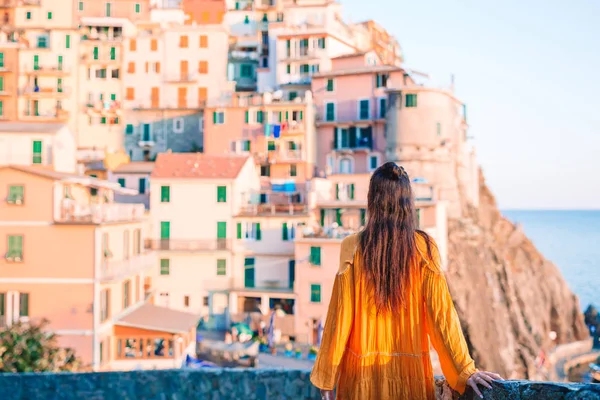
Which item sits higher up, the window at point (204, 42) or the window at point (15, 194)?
the window at point (204, 42)

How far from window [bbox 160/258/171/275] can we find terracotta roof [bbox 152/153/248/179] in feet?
17.6

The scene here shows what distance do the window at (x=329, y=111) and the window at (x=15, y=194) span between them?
95.8ft

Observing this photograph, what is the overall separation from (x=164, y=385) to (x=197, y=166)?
3355cm

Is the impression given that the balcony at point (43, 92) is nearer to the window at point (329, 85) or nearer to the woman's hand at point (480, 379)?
the window at point (329, 85)

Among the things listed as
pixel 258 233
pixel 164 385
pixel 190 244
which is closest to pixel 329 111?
pixel 258 233

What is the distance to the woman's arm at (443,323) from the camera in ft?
12.3

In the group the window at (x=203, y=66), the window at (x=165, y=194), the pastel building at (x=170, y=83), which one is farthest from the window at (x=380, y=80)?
the window at (x=165, y=194)

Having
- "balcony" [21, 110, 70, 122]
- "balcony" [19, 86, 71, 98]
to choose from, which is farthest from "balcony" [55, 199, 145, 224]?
"balcony" [19, 86, 71, 98]

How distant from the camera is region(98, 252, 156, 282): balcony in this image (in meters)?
28.1

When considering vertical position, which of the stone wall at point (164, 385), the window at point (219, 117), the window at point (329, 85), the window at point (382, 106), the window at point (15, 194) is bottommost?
the stone wall at point (164, 385)

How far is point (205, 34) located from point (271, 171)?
15.9m

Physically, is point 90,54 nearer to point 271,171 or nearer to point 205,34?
point 205,34

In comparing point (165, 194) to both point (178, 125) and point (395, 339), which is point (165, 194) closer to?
point (178, 125)

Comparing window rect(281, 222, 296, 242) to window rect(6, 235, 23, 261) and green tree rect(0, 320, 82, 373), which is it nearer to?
window rect(6, 235, 23, 261)
